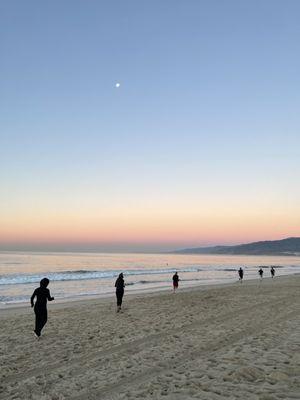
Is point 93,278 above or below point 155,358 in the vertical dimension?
below

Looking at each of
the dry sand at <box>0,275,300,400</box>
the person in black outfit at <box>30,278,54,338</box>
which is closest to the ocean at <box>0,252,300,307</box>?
the dry sand at <box>0,275,300,400</box>

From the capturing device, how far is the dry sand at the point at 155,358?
23.7ft

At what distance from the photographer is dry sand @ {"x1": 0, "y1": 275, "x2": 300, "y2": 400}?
7.22m

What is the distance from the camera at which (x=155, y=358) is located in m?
9.53

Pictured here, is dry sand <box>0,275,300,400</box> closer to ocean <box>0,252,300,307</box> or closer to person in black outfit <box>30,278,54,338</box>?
person in black outfit <box>30,278,54,338</box>

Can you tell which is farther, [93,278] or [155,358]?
[93,278]

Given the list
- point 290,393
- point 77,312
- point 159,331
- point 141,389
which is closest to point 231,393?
point 290,393

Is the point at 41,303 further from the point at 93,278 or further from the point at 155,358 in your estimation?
the point at 93,278

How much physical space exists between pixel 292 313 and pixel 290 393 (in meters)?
11.1

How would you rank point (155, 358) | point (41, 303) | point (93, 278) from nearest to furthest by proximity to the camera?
point (155, 358)
point (41, 303)
point (93, 278)

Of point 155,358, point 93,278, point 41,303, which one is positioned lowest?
point 93,278

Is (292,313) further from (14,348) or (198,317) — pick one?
(14,348)

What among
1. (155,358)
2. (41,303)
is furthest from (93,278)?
(155,358)

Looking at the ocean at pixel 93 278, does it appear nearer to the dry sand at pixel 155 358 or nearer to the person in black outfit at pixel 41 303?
the dry sand at pixel 155 358
